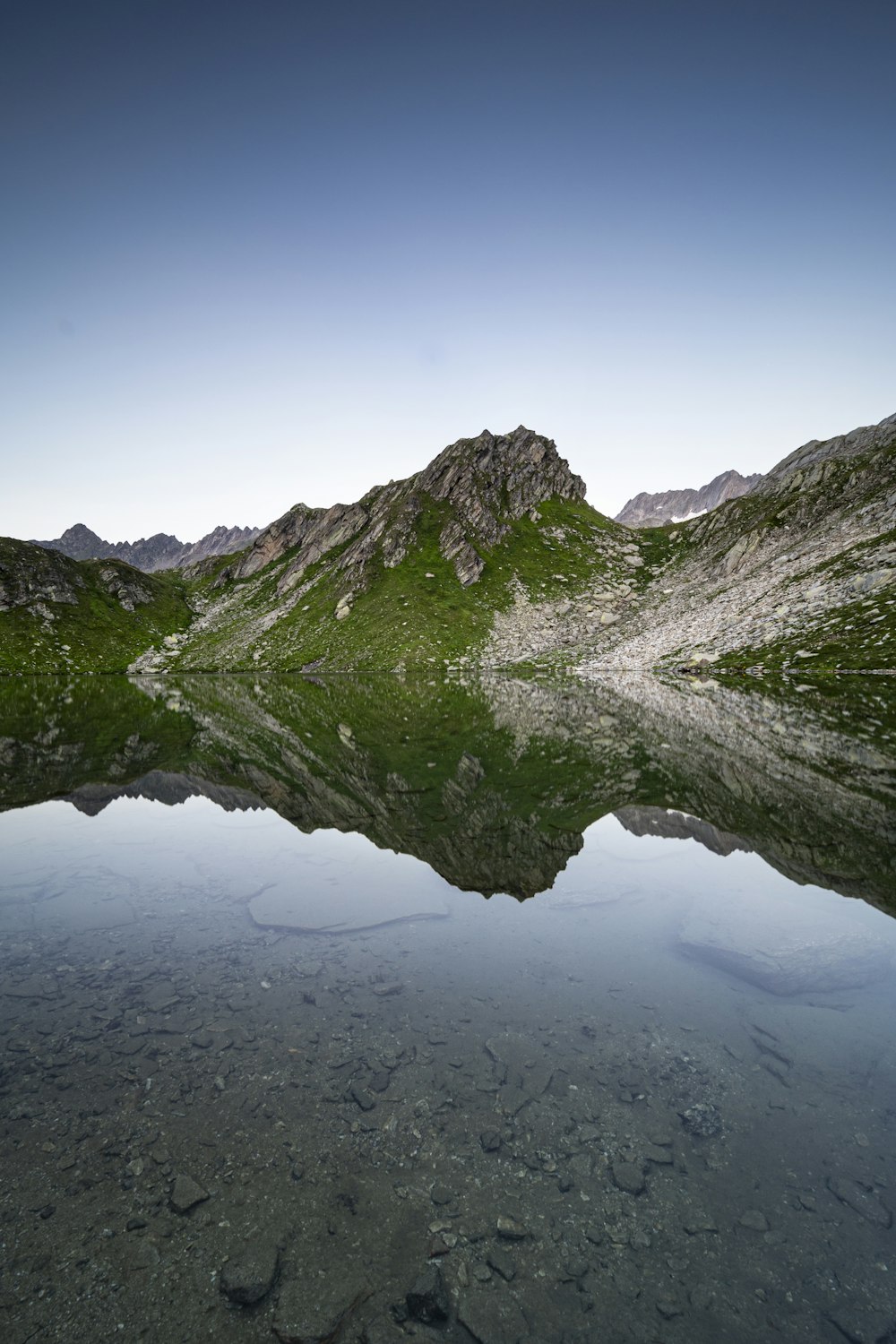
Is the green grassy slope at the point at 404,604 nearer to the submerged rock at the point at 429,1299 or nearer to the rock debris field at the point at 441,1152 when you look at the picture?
the rock debris field at the point at 441,1152

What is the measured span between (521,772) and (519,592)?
12910 centimetres

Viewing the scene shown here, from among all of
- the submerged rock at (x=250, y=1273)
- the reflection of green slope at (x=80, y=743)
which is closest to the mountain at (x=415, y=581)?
the reflection of green slope at (x=80, y=743)

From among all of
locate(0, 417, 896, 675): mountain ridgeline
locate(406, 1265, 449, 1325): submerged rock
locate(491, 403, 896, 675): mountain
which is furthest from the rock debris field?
locate(0, 417, 896, 675): mountain ridgeline

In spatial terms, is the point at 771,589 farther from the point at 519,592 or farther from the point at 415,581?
the point at 415,581

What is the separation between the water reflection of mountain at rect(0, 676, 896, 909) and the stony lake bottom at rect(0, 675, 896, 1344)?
0.96ft

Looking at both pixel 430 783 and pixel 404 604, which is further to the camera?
pixel 404 604

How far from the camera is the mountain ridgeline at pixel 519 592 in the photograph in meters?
94.5

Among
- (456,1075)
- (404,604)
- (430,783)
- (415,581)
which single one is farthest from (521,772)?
(415,581)

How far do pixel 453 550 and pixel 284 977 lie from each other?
166 m

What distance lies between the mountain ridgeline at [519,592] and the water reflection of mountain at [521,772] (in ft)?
136

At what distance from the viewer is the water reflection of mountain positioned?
18.9 metres

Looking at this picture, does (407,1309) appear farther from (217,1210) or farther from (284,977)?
(284,977)

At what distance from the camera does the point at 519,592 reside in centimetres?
15450

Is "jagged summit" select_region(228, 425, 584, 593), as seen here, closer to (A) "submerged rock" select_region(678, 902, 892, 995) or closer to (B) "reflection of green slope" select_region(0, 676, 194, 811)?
(B) "reflection of green slope" select_region(0, 676, 194, 811)
